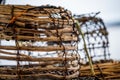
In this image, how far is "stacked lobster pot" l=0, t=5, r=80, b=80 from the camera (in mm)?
892

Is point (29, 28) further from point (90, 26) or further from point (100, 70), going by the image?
point (90, 26)

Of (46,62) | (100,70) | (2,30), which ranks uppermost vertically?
(2,30)

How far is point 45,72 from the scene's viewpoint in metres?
0.95

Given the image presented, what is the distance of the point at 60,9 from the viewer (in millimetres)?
995

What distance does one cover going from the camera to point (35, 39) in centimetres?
90

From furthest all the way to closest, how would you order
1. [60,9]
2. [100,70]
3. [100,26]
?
[100,26] < [100,70] < [60,9]

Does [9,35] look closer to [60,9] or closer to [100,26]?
[60,9]

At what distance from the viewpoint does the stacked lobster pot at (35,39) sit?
2.93ft

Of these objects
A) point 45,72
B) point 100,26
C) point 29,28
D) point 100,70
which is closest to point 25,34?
point 29,28

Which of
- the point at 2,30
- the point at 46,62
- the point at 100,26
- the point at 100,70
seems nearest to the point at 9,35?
the point at 2,30

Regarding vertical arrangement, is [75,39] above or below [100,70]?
above

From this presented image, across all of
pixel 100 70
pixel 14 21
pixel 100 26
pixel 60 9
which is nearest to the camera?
pixel 14 21

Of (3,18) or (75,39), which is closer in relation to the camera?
(3,18)

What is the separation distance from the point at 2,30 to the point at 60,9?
0.22 m
